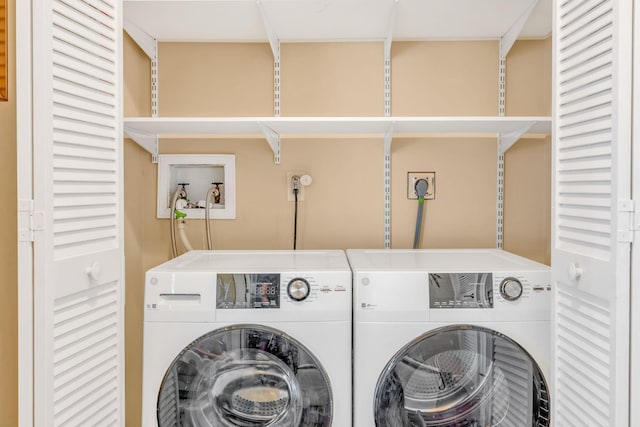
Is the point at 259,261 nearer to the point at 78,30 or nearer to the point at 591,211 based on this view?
the point at 78,30

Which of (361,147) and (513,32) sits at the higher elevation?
(513,32)

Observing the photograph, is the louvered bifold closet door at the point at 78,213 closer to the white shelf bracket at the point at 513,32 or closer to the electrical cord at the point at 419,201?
the electrical cord at the point at 419,201

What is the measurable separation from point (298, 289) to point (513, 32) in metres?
1.53

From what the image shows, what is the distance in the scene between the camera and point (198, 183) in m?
2.14

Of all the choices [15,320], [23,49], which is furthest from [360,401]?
[23,49]

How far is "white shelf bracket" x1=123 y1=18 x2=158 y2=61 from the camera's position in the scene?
1.92 m

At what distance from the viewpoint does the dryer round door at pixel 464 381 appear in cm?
143

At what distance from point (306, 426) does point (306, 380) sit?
0.54 feet

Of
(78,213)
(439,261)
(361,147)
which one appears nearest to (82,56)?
(78,213)

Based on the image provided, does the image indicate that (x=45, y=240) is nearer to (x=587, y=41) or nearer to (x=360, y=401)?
(x=360, y=401)

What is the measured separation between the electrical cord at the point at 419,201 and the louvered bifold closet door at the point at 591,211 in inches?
30.4

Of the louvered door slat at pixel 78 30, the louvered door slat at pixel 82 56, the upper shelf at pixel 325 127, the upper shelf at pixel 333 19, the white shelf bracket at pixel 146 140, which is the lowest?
the white shelf bracket at pixel 146 140

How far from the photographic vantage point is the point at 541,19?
1.92 meters

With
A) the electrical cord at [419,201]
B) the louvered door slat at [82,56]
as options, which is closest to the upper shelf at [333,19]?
the louvered door slat at [82,56]
